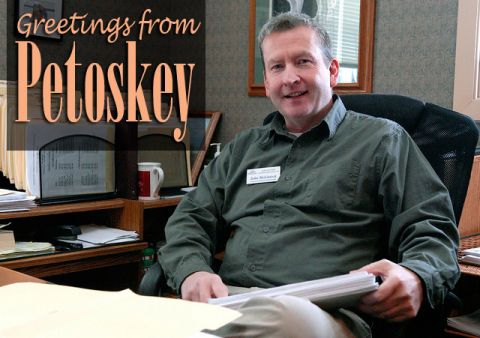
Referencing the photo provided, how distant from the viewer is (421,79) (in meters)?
2.34

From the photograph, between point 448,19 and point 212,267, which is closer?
point 212,267

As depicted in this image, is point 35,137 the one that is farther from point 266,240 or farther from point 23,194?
→ point 266,240

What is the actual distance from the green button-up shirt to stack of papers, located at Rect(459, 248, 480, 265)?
39 centimetres

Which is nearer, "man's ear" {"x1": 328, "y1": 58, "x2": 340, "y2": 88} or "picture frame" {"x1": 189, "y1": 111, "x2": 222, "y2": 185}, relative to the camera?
"man's ear" {"x1": 328, "y1": 58, "x2": 340, "y2": 88}

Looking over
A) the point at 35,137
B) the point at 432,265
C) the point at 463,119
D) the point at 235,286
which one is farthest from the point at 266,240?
the point at 35,137

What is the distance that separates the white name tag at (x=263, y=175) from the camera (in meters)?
1.61

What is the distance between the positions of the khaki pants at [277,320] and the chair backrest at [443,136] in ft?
2.04

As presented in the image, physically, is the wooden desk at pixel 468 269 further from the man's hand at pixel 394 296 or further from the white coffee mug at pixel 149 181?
the white coffee mug at pixel 149 181

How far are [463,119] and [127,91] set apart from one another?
1.79m

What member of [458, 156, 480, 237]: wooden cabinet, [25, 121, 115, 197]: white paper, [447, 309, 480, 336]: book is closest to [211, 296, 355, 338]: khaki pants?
[447, 309, 480, 336]: book

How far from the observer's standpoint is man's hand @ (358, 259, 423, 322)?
1.19 metres

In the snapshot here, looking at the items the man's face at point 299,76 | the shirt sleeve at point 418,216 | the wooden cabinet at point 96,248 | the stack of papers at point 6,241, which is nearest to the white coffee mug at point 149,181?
the wooden cabinet at point 96,248

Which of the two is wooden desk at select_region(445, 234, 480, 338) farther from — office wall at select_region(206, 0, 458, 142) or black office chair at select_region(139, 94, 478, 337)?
office wall at select_region(206, 0, 458, 142)

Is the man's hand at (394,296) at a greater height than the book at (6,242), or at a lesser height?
greater
